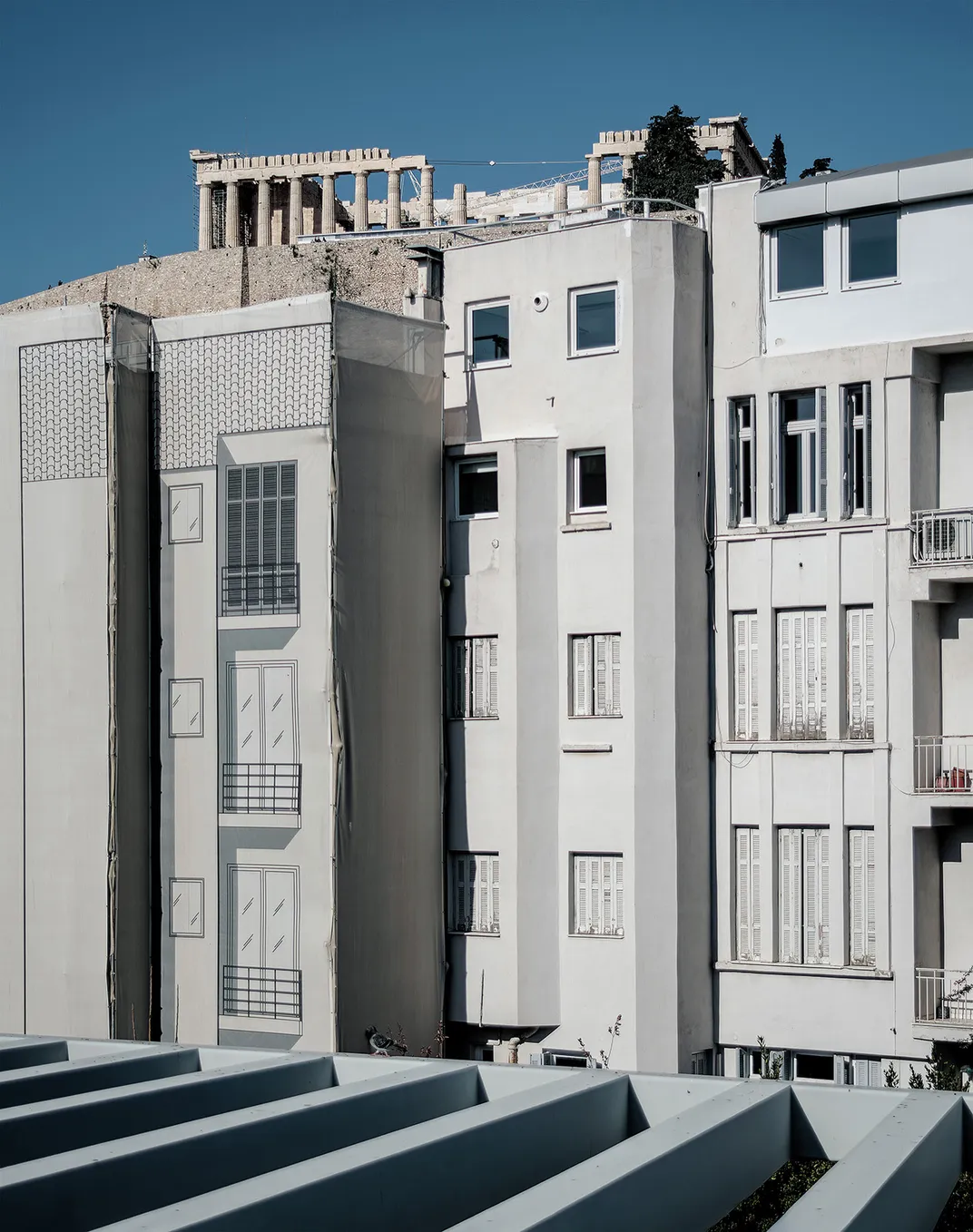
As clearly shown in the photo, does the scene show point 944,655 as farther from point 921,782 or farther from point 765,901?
point 765,901

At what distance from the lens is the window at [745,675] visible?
2500 cm

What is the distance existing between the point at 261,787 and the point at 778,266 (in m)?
11.3

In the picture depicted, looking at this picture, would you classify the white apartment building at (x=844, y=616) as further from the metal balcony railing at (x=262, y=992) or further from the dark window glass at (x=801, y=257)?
the metal balcony railing at (x=262, y=992)

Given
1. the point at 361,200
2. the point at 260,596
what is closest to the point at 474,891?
the point at 260,596

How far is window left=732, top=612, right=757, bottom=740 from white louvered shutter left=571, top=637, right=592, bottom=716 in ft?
7.50

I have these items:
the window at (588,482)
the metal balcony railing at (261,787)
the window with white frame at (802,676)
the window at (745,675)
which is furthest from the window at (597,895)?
the window at (588,482)

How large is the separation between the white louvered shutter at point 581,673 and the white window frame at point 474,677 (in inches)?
50.3

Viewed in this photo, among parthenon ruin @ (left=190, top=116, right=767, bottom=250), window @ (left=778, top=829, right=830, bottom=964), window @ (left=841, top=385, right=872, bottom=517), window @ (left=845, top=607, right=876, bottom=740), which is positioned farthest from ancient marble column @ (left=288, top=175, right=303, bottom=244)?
window @ (left=778, top=829, right=830, bottom=964)

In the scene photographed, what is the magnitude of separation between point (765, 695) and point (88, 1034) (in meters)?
11.5

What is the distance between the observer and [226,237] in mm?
79062

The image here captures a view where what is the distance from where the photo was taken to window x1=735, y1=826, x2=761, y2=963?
81.1 feet

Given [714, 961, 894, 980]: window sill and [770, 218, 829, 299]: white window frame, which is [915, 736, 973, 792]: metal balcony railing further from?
[770, 218, 829, 299]: white window frame

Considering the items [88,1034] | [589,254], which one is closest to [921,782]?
[589,254]

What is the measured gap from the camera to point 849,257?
2478cm
